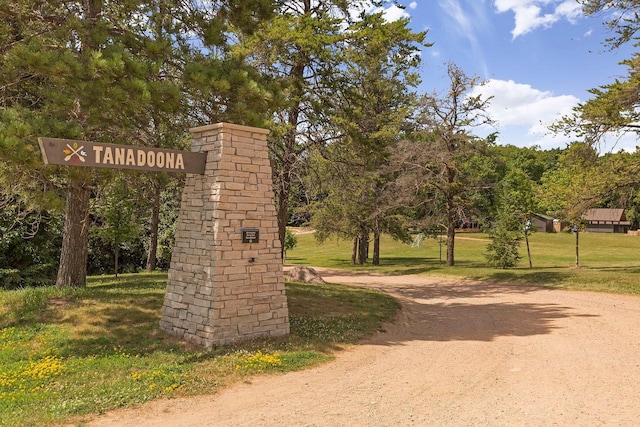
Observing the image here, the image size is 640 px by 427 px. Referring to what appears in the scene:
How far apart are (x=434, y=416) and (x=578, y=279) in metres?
15.6

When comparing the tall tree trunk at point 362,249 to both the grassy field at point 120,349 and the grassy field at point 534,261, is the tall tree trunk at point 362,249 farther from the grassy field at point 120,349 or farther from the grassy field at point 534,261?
the grassy field at point 120,349

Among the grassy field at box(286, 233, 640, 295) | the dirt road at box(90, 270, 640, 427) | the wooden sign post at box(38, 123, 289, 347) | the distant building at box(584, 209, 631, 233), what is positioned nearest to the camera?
the dirt road at box(90, 270, 640, 427)

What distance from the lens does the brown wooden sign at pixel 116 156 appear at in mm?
7398

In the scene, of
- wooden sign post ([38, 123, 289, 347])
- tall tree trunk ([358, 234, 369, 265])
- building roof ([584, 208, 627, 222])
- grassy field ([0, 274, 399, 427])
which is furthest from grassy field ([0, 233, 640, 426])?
building roof ([584, 208, 627, 222])

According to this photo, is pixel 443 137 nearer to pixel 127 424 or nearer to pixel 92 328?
pixel 92 328

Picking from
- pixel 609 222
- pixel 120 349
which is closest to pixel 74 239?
pixel 120 349

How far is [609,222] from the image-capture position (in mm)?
64125

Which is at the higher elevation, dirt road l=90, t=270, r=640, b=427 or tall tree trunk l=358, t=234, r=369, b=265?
tall tree trunk l=358, t=234, r=369, b=265

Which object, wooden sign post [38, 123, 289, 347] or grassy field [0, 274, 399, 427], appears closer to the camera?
grassy field [0, 274, 399, 427]

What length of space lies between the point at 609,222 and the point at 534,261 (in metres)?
42.5

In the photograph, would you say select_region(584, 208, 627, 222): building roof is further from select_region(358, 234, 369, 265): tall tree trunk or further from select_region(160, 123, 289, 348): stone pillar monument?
select_region(160, 123, 289, 348): stone pillar monument

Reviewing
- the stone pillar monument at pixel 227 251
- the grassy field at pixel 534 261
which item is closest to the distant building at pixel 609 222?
the grassy field at pixel 534 261

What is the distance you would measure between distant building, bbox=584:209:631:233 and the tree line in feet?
147

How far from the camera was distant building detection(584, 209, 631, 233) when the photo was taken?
208 feet
